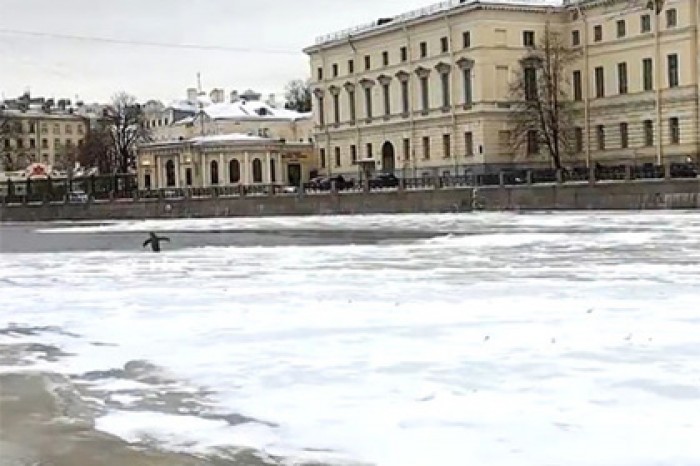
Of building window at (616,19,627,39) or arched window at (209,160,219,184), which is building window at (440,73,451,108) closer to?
building window at (616,19,627,39)

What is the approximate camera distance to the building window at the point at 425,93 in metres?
95.4

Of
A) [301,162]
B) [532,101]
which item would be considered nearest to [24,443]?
[532,101]

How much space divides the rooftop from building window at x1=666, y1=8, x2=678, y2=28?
10842 mm

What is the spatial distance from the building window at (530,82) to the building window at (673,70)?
33.4 ft

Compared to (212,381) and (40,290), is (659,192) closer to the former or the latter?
(40,290)

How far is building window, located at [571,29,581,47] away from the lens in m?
89.7

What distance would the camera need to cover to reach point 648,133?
84188 mm

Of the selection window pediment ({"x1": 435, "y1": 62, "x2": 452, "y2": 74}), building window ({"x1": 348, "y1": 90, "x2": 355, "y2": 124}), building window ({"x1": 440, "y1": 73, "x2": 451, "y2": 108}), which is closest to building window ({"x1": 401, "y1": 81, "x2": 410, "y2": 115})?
building window ({"x1": 440, "y1": 73, "x2": 451, "y2": 108})

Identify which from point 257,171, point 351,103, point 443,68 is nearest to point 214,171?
point 257,171

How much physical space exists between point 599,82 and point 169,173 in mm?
40874

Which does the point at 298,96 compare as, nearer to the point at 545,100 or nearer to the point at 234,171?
the point at 234,171

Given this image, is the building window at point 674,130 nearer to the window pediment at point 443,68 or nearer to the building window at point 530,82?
the building window at point 530,82

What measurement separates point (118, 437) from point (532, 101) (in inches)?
3188

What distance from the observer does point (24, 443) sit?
9039 millimetres
